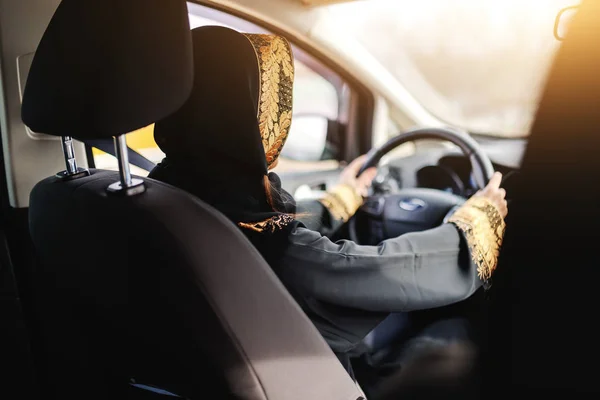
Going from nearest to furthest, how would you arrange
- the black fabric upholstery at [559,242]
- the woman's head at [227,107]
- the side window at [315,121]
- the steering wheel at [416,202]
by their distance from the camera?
the black fabric upholstery at [559,242] < the woman's head at [227,107] < the steering wheel at [416,202] < the side window at [315,121]

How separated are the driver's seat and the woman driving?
0.08 metres

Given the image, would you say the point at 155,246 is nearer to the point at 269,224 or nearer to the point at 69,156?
the point at 269,224

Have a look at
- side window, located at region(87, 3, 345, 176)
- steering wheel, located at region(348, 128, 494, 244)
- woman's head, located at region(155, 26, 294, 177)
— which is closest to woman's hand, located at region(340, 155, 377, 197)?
steering wheel, located at region(348, 128, 494, 244)

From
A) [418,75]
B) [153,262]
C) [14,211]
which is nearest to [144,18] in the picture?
[153,262]

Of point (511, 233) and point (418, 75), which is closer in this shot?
point (511, 233)

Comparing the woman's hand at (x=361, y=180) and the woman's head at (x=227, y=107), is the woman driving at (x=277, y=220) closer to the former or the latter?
the woman's head at (x=227, y=107)

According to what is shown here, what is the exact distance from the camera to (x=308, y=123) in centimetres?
229

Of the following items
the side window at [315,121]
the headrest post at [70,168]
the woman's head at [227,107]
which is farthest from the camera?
the side window at [315,121]

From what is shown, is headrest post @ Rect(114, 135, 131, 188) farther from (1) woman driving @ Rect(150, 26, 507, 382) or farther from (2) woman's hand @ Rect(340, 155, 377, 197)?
(2) woman's hand @ Rect(340, 155, 377, 197)

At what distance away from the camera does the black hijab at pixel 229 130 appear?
3.70ft

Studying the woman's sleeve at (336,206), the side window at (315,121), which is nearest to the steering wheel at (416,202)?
the woman's sleeve at (336,206)

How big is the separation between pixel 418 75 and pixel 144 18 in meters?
1.60

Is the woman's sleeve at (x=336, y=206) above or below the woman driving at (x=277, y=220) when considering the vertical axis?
below

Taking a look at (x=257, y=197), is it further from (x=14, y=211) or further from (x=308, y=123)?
(x=308, y=123)
